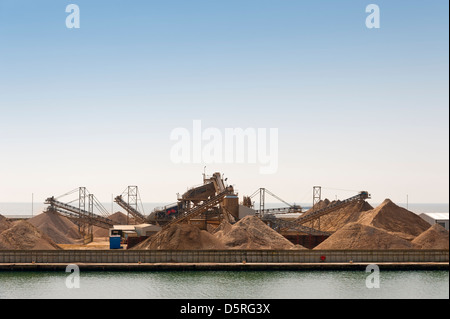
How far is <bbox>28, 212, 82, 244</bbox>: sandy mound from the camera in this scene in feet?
282

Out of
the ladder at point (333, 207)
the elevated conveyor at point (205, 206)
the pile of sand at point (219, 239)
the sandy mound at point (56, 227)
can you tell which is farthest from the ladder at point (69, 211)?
the ladder at point (333, 207)

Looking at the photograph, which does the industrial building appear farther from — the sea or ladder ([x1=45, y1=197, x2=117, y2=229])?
ladder ([x1=45, y1=197, x2=117, y2=229])

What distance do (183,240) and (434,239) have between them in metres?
35.5

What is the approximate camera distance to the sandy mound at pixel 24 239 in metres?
64.2

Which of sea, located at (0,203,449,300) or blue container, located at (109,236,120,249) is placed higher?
blue container, located at (109,236,120,249)

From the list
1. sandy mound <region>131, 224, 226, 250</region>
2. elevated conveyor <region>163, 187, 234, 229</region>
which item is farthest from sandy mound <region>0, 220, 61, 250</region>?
elevated conveyor <region>163, 187, 234, 229</region>

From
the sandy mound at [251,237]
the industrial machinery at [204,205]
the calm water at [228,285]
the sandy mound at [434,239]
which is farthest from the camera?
the industrial machinery at [204,205]

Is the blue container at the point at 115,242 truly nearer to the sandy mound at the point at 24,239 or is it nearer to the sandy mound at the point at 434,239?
the sandy mound at the point at 24,239

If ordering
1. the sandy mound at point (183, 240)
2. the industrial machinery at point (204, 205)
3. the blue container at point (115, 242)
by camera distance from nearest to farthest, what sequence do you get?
the sandy mound at point (183, 240) → the blue container at point (115, 242) → the industrial machinery at point (204, 205)

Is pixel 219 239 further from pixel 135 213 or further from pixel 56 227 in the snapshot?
pixel 56 227

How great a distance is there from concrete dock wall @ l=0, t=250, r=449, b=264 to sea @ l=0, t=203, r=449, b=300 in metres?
2.39

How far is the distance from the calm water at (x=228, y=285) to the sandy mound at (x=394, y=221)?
21.5m
